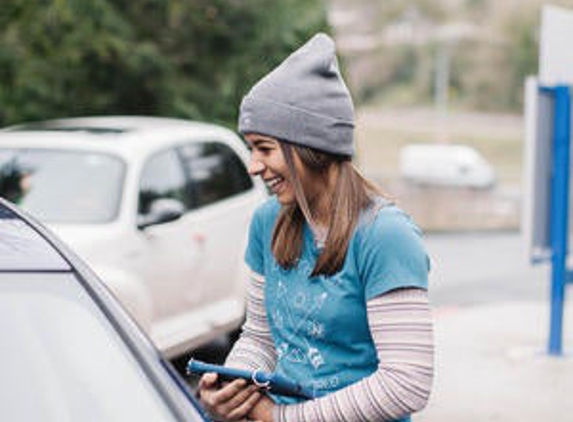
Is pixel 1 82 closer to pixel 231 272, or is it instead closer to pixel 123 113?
pixel 123 113

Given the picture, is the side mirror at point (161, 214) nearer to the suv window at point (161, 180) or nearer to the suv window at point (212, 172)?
the suv window at point (161, 180)

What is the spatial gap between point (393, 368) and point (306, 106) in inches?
24.0

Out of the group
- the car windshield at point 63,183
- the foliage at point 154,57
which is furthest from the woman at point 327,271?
the foliage at point 154,57

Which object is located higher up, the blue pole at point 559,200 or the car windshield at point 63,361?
the car windshield at point 63,361

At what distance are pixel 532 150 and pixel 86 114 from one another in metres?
6.74

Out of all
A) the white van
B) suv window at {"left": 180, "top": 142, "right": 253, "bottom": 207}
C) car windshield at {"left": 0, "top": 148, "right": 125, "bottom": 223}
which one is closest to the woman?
car windshield at {"left": 0, "top": 148, "right": 125, "bottom": 223}

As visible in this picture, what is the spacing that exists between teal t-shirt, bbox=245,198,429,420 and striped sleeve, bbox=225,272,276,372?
142mm

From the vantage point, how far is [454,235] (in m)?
26.5

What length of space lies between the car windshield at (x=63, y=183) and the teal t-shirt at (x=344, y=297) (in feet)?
16.2

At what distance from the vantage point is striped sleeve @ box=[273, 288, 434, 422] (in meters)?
2.73

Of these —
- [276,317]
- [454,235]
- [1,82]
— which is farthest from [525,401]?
[454,235]

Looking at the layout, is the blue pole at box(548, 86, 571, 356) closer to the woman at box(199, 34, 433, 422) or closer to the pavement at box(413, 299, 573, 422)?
the pavement at box(413, 299, 573, 422)

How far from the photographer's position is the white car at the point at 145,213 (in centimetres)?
766

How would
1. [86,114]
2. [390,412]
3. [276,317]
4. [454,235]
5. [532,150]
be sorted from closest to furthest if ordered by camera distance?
[390,412]
[276,317]
[532,150]
[86,114]
[454,235]
